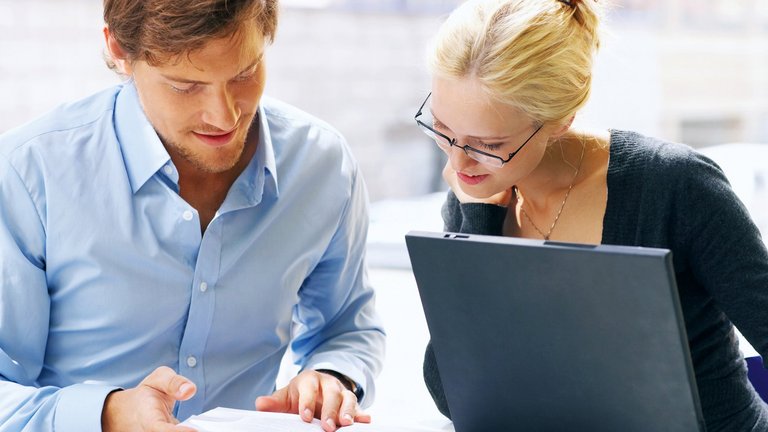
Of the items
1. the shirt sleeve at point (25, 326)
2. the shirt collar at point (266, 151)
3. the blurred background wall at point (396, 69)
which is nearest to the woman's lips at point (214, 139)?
the shirt collar at point (266, 151)

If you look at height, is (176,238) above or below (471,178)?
below

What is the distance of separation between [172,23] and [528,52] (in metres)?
0.51

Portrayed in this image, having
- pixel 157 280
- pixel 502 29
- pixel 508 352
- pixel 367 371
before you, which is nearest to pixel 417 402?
pixel 367 371

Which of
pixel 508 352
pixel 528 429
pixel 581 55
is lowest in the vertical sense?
pixel 528 429

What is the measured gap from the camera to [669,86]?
10.9 feet

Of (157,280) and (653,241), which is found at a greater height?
(653,241)

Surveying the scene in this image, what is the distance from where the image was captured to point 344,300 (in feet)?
5.25

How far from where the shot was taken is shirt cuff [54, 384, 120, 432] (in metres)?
1.15

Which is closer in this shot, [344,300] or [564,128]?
[564,128]

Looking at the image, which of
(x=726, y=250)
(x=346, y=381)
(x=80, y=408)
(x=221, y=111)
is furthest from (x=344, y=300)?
(x=726, y=250)

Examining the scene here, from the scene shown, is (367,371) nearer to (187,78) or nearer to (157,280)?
(157,280)

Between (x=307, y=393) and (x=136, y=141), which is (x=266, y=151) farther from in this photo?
(x=307, y=393)

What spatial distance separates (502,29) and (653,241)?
0.38 metres

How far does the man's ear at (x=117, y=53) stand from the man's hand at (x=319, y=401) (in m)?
0.54
